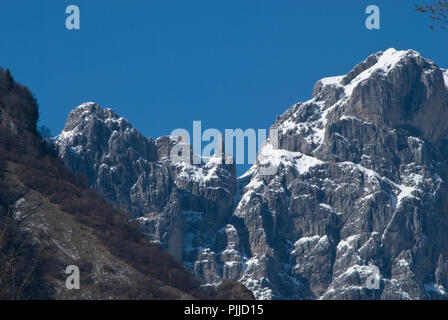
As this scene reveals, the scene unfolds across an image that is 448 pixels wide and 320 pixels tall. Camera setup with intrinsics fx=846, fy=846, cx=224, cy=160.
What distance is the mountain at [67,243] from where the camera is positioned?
230 ft

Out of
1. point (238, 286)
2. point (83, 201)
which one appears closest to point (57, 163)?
point (83, 201)

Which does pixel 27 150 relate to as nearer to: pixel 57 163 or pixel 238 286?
pixel 57 163

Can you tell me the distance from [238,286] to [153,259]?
8.72 meters

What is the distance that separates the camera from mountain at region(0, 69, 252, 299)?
7006 centimetres

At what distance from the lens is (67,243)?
3031 inches
